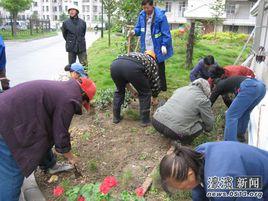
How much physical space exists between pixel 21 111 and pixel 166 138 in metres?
2.45

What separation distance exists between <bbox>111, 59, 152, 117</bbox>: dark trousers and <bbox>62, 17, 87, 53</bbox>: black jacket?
3430mm

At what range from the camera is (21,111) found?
2984 mm

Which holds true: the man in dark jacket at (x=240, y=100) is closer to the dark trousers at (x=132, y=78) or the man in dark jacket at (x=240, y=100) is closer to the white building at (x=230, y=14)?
the dark trousers at (x=132, y=78)

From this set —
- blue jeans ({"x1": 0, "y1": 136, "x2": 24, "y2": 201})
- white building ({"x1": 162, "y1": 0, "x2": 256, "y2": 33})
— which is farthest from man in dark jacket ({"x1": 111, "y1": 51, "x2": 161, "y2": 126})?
white building ({"x1": 162, "y1": 0, "x2": 256, "y2": 33})

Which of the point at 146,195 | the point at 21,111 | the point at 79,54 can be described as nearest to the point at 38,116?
the point at 21,111

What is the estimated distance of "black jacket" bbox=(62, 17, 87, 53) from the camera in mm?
8359

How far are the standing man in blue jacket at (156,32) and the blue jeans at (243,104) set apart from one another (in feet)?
6.82

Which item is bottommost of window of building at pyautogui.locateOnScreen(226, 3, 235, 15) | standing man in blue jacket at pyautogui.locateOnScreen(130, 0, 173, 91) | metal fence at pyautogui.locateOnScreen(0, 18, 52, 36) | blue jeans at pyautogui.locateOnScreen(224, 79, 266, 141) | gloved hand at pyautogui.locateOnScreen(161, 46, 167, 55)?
metal fence at pyautogui.locateOnScreen(0, 18, 52, 36)

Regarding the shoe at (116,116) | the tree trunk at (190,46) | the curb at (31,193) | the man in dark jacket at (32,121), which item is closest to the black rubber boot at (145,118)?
the shoe at (116,116)

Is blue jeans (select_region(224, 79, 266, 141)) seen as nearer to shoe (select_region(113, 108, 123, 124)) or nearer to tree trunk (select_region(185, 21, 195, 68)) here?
shoe (select_region(113, 108, 123, 124))

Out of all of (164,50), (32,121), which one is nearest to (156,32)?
(164,50)

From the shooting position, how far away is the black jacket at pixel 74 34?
Result: 27.4 ft

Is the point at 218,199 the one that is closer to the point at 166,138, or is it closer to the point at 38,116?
the point at 38,116

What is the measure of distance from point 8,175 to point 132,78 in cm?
226
